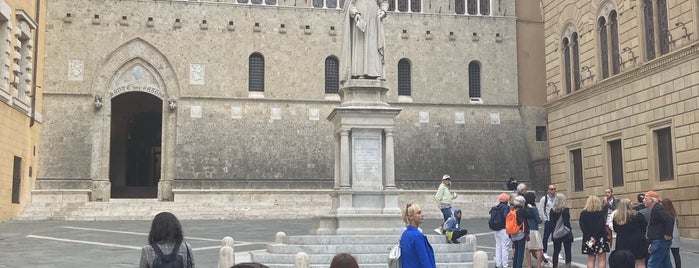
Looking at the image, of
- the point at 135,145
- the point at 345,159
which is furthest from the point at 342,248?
the point at 135,145

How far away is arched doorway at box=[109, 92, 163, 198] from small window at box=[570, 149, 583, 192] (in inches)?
802

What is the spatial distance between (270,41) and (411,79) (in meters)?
6.89

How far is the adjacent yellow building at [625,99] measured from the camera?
2088cm

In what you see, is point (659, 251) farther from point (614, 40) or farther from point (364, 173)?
point (614, 40)

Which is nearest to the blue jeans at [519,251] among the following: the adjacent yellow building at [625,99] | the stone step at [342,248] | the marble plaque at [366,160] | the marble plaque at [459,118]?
the stone step at [342,248]

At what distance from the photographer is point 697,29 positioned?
66.5 feet

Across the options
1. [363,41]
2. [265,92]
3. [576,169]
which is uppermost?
[265,92]

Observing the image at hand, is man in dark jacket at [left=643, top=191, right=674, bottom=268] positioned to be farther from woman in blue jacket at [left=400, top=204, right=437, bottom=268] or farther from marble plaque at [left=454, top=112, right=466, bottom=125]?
marble plaque at [left=454, top=112, right=466, bottom=125]

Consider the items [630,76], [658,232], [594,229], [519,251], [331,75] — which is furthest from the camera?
[331,75]

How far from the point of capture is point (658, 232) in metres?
10.9

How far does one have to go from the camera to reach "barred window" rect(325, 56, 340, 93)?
3450cm

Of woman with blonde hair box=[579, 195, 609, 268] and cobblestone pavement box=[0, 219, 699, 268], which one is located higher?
woman with blonde hair box=[579, 195, 609, 268]

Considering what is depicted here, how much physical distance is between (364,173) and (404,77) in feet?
70.2

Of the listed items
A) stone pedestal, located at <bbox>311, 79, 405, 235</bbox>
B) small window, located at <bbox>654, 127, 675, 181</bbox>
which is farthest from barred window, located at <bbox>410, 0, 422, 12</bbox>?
stone pedestal, located at <bbox>311, 79, 405, 235</bbox>
